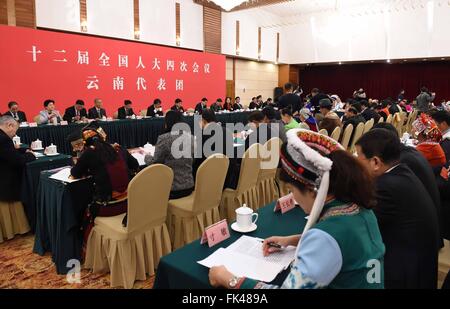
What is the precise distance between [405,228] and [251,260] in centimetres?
69

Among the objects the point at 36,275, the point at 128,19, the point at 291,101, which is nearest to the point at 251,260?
the point at 36,275

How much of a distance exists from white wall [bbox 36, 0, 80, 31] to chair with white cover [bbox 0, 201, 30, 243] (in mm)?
5839

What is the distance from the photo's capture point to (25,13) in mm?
7078

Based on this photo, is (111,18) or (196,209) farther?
(111,18)

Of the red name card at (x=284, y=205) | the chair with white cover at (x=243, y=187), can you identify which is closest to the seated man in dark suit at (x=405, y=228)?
the red name card at (x=284, y=205)

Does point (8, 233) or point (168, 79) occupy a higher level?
point (168, 79)

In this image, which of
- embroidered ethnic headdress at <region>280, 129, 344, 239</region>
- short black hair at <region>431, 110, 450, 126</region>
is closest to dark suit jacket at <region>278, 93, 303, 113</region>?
short black hair at <region>431, 110, 450, 126</region>

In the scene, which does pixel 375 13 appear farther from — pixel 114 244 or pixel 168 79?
pixel 114 244

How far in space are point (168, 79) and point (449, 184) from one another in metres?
8.94

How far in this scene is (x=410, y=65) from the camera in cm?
1450

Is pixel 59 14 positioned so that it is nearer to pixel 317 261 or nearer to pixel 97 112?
pixel 97 112

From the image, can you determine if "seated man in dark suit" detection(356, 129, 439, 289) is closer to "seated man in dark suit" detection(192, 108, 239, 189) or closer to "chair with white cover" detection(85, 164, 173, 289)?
"chair with white cover" detection(85, 164, 173, 289)
